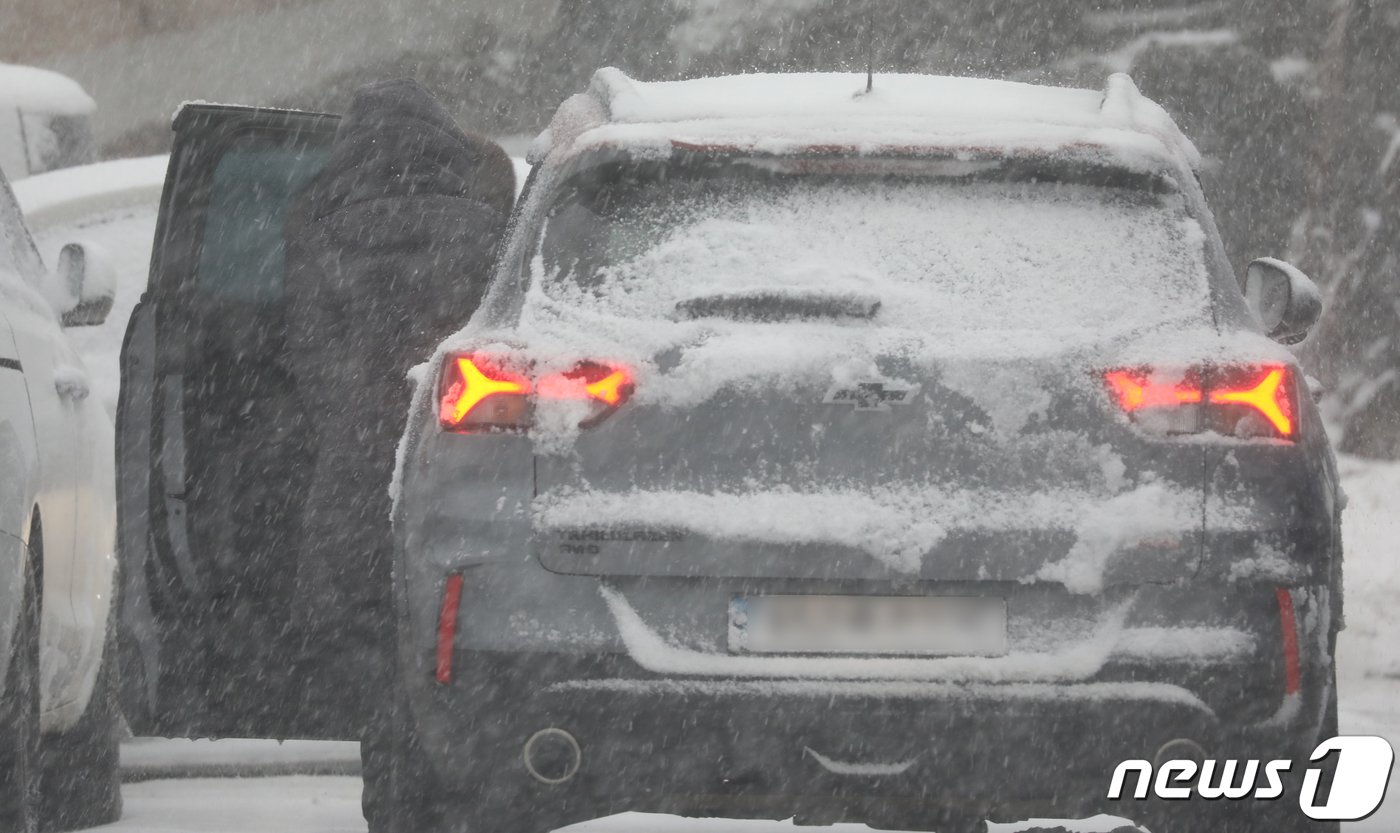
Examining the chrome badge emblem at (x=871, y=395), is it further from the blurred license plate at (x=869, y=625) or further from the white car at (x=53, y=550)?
the white car at (x=53, y=550)

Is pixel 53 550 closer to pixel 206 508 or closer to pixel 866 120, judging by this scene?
pixel 206 508

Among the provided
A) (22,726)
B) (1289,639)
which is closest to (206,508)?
(22,726)

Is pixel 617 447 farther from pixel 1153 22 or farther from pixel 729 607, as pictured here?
pixel 1153 22

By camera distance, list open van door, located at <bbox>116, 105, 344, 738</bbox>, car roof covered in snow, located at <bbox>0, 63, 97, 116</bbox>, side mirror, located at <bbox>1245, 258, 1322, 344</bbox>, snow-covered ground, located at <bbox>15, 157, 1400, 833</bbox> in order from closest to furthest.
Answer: side mirror, located at <bbox>1245, 258, 1322, 344</bbox> → open van door, located at <bbox>116, 105, 344, 738</bbox> → snow-covered ground, located at <bbox>15, 157, 1400, 833</bbox> → car roof covered in snow, located at <bbox>0, 63, 97, 116</bbox>

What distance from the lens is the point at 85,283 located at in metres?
6.47

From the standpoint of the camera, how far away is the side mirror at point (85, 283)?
21.3ft

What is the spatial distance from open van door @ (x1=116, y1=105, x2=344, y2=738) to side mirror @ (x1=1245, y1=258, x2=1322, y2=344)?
2475mm

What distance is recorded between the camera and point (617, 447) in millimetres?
4543

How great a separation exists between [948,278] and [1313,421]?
0.77 metres

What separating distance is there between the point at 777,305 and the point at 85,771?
9.45ft

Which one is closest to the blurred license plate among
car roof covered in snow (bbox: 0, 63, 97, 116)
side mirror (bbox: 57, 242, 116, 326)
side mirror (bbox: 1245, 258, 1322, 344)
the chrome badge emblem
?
the chrome badge emblem

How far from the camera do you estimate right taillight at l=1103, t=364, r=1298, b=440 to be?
4578 millimetres

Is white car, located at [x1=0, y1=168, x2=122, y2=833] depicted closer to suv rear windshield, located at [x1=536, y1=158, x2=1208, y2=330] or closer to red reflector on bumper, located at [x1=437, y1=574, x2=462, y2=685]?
red reflector on bumper, located at [x1=437, y1=574, x2=462, y2=685]

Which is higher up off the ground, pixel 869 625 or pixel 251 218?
pixel 869 625
